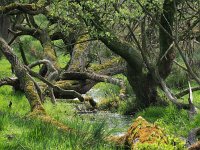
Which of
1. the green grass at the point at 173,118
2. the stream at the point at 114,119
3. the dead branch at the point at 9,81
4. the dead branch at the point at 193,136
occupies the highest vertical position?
the dead branch at the point at 193,136

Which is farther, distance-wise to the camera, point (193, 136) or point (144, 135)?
point (193, 136)

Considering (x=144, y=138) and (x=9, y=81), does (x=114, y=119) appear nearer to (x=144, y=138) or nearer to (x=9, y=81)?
(x=9, y=81)

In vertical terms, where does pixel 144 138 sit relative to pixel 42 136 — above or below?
above

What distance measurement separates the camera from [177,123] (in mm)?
12258

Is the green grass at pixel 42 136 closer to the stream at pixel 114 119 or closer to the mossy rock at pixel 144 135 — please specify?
the mossy rock at pixel 144 135

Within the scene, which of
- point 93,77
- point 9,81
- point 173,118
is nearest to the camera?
point 173,118

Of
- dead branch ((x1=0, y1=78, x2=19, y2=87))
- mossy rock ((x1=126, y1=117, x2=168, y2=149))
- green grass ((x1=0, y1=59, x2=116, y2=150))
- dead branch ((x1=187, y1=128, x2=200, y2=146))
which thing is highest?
mossy rock ((x1=126, y1=117, x2=168, y2=149))

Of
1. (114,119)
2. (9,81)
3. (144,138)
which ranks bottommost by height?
(114,119)

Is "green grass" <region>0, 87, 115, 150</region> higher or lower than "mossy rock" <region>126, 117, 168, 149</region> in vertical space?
lower

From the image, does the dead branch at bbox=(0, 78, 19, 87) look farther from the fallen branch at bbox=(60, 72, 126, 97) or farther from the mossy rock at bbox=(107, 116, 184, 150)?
the mossy rock at bbox=(107, 116, 184, 150)

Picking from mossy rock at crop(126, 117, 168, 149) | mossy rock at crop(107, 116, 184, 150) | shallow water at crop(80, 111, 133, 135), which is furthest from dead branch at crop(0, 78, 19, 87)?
mossy rock at crop(126, 117, 168, 149)

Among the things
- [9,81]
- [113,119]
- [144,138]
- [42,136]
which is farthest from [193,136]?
[9,81]

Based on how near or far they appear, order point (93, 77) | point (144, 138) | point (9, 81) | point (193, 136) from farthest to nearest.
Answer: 1. point (93, 77)
2. point (9, 81)
3. point (193, 136)
4. point (144, 138)

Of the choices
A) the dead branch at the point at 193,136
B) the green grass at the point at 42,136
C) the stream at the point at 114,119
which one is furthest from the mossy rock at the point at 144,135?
the stream at the point at 114,119
